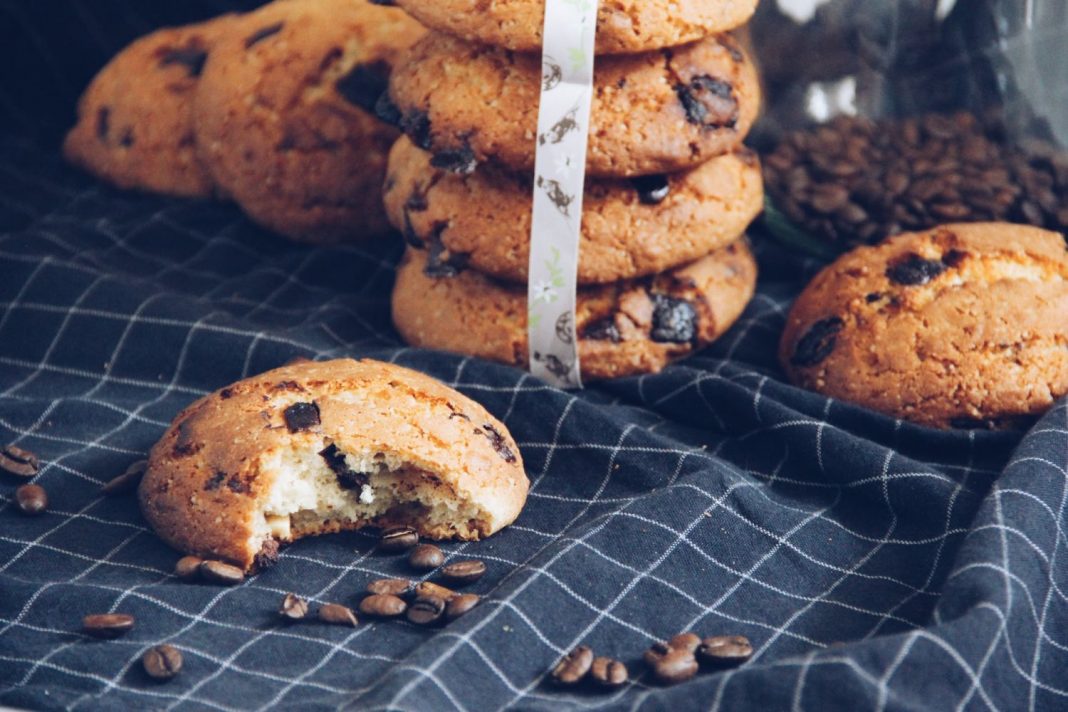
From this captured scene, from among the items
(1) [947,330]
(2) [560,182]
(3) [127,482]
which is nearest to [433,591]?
(3) [127,482]

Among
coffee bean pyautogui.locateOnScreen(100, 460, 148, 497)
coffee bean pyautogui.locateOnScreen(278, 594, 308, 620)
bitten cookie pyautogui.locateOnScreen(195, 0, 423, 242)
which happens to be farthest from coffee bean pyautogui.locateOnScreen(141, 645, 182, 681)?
bitten cookie pyautogui.locateOnScreen(195, 0, 423, 242)

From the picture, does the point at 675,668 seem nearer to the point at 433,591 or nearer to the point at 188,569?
the point at 433,591

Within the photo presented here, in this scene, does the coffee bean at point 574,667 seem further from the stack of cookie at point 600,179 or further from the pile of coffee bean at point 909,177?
the pile of coffee bean at point 909,177

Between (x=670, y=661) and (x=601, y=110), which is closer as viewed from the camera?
(x=670, y=661)

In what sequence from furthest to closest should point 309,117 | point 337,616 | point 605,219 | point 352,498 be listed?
point 309,117 → point 605,219 → point 352,498 → point 337,616

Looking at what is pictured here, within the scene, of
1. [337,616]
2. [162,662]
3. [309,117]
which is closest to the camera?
[162,662]

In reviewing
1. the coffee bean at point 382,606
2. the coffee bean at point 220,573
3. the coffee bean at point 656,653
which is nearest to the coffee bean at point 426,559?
the coffee bean at point 382,606

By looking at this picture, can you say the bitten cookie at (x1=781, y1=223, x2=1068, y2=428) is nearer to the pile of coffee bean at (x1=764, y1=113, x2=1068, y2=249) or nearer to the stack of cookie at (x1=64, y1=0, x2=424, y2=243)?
the pile of coffee bean at (x1=764, y1=113, x2=1068, y2=249)

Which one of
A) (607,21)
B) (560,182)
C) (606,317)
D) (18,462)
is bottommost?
(18,462)
